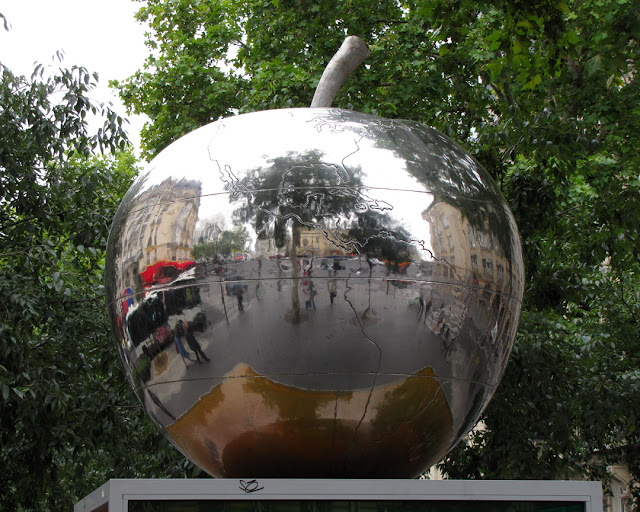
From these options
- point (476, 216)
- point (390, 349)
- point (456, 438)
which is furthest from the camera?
point (456, 438)

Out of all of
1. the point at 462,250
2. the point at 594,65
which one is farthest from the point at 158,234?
the point at 594,65

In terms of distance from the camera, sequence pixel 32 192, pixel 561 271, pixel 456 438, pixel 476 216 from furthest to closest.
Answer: pixel 561 271 < pixel 32 192 < pixel 456 438 < pixel 476 216

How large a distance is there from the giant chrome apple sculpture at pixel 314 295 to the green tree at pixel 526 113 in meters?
2.85

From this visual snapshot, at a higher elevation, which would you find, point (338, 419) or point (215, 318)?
point (215, 318)

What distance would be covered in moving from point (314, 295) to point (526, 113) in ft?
23.0

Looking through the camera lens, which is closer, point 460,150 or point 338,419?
point 338,419

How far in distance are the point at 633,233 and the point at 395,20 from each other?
6.67 meters

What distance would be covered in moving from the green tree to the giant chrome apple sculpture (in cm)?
285

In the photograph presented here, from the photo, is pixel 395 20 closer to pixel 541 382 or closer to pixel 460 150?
pixel 541 382

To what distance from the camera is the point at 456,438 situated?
4.76 metres

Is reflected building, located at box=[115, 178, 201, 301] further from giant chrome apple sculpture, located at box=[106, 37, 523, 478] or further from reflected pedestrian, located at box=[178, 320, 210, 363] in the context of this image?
reflected pedestrian, located at box=[178, 320, 210, 363]

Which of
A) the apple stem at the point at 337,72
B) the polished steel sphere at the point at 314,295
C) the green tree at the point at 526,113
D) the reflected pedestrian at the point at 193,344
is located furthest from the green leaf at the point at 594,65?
the reflected pedestrian at the point at 193,344

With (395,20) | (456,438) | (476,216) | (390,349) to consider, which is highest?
(395,20)

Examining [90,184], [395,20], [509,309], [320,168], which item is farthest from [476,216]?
[395,20]
